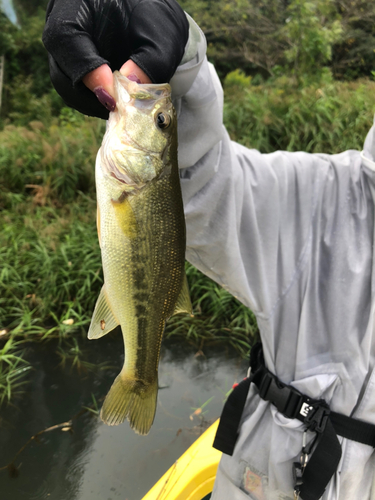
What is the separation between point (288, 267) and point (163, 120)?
0.72 m

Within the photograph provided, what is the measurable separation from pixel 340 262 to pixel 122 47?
3.26ft

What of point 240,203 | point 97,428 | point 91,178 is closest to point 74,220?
point 91,178

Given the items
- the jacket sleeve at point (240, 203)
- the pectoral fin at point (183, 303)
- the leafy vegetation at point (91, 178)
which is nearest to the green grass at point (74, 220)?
the leafy vegetation at point (91, 178)

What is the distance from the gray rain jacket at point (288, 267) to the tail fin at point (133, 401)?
1.60ft

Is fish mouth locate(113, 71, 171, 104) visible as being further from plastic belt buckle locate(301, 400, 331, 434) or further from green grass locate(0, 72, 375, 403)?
green grass locate(0, 72, 375, 403)

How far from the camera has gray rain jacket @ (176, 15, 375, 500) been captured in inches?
50.8

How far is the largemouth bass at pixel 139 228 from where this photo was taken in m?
0.97

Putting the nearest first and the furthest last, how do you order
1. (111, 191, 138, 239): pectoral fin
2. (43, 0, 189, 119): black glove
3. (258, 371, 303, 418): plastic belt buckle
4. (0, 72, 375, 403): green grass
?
(43, 0, 189, 119): black glove, (111, 191, 138, 239): pectoral fin, (258, 371, 303, 418): plastic belt buckle, (0, 72, 375, 403): green grass

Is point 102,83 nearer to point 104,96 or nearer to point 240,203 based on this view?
point 104,96

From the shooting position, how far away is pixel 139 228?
1.01 metres

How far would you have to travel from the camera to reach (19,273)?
13.2ft

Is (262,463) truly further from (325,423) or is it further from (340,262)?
(340,262)

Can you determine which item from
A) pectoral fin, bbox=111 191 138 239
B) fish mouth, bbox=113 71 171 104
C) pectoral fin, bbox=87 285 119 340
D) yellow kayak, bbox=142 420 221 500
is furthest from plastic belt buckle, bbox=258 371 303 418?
fish mouth, bbox=113 71 171 104

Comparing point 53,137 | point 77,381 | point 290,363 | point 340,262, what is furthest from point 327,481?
point 53,137
